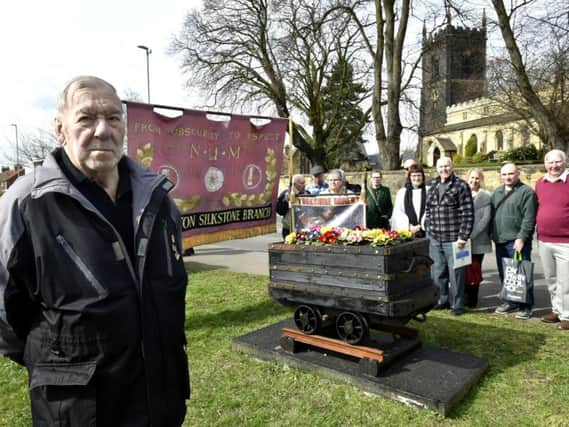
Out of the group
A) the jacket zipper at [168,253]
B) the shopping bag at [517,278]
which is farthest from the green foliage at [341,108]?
the jacket zipper at [168,253]

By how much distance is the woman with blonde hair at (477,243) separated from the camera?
6.22 metres

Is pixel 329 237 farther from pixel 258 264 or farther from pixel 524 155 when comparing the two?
pixel 524 155

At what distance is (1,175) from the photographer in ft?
250

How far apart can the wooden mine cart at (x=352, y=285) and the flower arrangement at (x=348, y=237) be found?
98mm

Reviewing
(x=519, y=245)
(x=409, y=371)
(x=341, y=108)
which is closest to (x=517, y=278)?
(x=519, y=245)

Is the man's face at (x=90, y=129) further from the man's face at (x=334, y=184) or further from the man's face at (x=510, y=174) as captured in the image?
the man's face at (x=510, y=174)

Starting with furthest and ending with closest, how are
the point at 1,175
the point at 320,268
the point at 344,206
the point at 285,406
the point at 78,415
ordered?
the point at 1,175, the point at 344,206, the point at 320,268, the point at 285,406, the point at 78,415

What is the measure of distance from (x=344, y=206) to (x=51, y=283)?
3512 millimetres

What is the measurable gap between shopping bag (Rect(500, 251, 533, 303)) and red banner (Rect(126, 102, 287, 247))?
323 cm

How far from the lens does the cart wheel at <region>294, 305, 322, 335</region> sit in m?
4.30

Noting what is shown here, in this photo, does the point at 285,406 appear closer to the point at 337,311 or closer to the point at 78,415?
the point at 337,311

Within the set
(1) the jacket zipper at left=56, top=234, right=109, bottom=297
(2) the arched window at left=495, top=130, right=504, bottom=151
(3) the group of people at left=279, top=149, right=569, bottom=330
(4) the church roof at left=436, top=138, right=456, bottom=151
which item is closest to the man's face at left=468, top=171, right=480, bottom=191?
(3) the group of people at left=279, top=149, right=569, bottom=330

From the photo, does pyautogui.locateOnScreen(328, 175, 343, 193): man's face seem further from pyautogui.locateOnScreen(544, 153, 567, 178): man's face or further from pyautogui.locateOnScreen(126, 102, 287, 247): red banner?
pyautogui.locateOnScreen(544, 153, 567, 178): man's face

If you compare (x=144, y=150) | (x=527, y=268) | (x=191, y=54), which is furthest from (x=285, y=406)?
(x=191, y=54)
